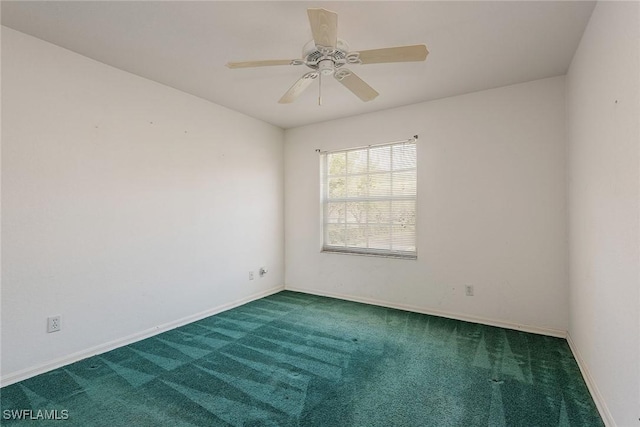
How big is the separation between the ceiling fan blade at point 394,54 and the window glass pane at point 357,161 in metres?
2.16

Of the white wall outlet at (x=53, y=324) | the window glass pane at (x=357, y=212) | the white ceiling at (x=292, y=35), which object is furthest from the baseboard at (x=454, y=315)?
the white wall outlet at (x=53, y=324)

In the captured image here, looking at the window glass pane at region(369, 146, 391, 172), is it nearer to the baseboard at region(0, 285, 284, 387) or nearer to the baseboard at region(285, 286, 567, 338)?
the baseboard at region(285, 286, 567, 338)

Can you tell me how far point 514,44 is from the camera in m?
2.31

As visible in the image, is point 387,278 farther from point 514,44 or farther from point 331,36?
point 331,36

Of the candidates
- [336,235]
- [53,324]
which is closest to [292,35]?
[336,235]

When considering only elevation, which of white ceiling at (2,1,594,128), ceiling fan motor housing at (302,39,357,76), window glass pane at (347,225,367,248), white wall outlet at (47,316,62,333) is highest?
white ceiling at (2,1,594,128)

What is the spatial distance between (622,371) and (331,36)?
230 cm

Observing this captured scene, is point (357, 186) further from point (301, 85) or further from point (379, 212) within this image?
point (301, 85)

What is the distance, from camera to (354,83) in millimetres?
2189

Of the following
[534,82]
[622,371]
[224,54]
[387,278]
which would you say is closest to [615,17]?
[534,82]

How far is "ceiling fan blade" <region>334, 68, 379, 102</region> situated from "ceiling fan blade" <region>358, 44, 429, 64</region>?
155 mm

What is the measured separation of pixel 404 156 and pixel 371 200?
704 millimetres

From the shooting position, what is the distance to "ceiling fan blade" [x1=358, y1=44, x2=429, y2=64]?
1.74m

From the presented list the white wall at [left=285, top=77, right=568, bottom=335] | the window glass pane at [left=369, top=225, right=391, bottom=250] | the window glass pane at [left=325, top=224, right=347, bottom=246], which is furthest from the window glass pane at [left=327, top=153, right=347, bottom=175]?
the window glass pane at [left=369, top=225, right=391, bottom=250]
